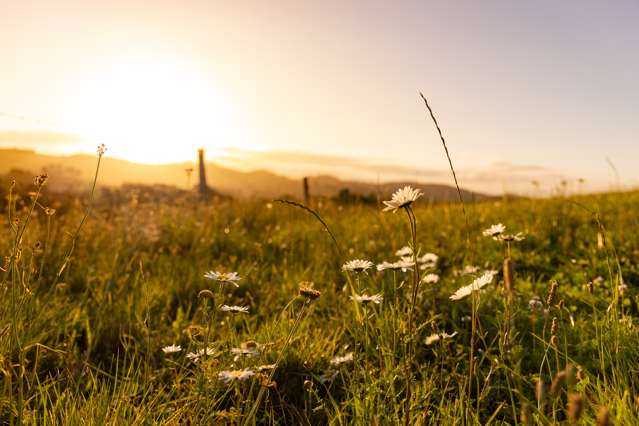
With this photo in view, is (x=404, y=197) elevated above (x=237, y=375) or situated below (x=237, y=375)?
above

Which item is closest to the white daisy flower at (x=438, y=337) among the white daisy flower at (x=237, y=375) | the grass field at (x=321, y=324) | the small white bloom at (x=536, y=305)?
the grass field at (x=321, y=324)

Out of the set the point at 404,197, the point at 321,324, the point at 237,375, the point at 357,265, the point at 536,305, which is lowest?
the point at 321,324

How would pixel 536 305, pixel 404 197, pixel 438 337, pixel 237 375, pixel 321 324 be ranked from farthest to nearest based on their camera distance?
1. pixel 321 324
2. pixel 536 305
3. pixel 438 337
4. pixel 237 375
5. pixel 404 197

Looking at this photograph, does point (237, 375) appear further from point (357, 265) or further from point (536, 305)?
point (536, 305)

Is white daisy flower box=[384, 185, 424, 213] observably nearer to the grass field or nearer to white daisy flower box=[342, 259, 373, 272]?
the grass field

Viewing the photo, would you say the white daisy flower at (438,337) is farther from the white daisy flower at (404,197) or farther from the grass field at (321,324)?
the white daisy flower at (404,197)

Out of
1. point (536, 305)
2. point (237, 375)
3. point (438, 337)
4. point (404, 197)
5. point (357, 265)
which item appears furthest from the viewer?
point (536, 305)

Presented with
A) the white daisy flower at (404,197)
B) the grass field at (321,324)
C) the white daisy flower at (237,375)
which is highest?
the white daisy flower at (404,197)

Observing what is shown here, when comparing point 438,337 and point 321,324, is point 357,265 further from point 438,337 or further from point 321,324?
point 321,324

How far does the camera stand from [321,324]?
3.92 meters

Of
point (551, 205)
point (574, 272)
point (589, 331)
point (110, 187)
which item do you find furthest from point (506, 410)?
point (110, 187)

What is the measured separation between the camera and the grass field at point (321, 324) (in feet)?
7.04

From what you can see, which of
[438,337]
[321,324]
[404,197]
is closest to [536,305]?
[438,337]

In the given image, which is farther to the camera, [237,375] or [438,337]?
[438,337]
